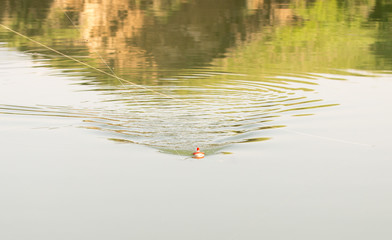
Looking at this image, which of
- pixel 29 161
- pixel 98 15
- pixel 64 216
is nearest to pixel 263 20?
pixel 98 15

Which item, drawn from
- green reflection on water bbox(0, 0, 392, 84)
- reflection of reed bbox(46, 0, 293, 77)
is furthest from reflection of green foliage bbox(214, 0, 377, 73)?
reflection of reed bbox(46, 0, 293, 77)

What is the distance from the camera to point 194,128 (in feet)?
33.6

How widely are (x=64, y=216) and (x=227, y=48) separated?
43.7 feet

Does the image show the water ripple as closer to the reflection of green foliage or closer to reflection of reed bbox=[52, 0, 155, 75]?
the reflection of green foliage

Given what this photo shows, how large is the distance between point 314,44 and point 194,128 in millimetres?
11214

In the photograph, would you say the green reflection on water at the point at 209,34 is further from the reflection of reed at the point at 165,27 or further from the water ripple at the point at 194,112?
the water ripple at the point at 194,112

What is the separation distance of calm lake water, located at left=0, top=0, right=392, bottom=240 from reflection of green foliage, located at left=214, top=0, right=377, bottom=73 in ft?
0.31

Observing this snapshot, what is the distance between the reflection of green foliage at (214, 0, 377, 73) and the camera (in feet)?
53.9

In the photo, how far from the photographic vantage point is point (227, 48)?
19688 millimetres

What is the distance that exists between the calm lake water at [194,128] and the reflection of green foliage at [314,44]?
0.31 ft

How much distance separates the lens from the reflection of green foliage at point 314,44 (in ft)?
53.9

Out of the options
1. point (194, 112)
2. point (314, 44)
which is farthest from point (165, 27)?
point (194, 112)

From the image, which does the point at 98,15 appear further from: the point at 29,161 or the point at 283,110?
the point at 29,161

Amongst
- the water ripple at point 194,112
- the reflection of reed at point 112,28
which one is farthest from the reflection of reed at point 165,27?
the water ripple at point 194,112
